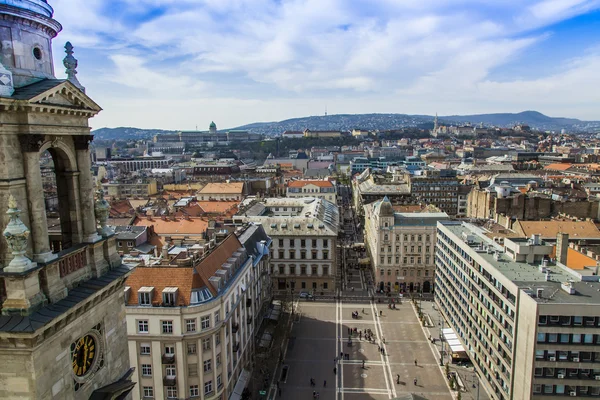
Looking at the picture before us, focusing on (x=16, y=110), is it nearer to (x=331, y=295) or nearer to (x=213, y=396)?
(x=213, y=396)

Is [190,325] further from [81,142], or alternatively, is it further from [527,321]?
[527,321]

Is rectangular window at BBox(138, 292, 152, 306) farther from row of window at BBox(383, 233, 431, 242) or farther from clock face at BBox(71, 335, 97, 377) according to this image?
row of window at BBox(383, 233, 431, 242)

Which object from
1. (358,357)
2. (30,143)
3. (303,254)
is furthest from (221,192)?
(30,143)

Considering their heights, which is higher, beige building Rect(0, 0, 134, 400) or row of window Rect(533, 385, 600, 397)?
beige building Rect(0, 0, 134, 400)

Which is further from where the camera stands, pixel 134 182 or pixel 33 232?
pixel 134 182

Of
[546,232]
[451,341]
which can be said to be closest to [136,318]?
[451,341]

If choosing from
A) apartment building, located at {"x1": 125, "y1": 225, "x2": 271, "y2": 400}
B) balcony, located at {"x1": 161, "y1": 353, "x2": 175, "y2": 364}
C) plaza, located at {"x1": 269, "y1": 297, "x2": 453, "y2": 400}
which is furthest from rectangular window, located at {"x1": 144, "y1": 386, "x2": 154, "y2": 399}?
plaza, located at {"x1": 269, "y1": 297, "x2": 453, "y2": 400}
